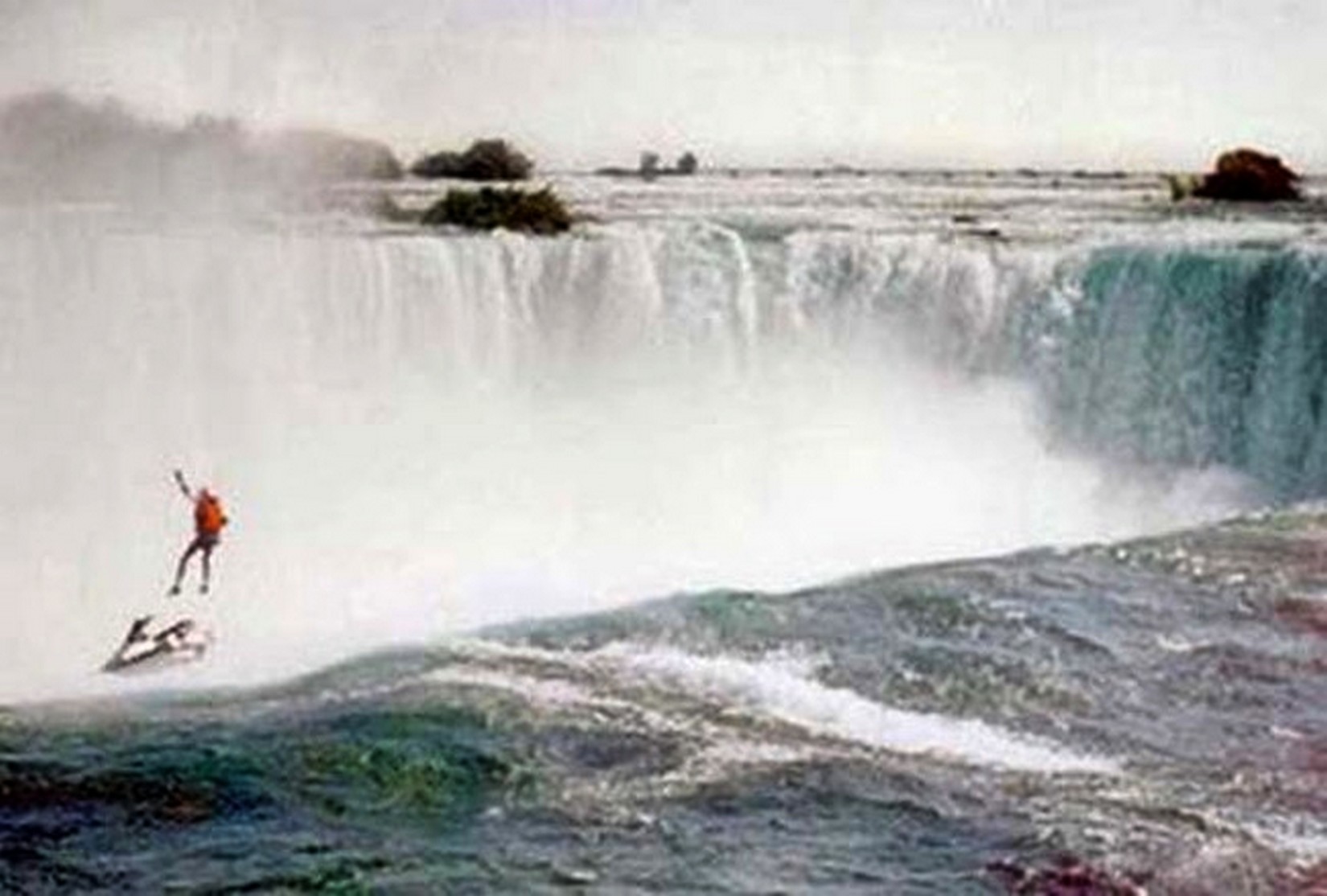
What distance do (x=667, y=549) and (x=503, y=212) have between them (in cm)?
2085

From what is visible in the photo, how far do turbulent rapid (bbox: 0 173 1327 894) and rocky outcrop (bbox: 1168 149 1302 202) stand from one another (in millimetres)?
16001

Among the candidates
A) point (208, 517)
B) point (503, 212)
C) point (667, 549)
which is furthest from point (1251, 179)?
point (208, 517)

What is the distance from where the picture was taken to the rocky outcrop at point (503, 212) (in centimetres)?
4629

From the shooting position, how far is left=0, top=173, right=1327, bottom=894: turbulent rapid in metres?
13.3

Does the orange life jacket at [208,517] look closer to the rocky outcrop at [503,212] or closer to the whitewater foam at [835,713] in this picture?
the whitewater foam at [835,713]

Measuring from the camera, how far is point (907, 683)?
16.6m

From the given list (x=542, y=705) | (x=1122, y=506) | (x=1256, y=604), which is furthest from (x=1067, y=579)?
(x=1122, y=506)

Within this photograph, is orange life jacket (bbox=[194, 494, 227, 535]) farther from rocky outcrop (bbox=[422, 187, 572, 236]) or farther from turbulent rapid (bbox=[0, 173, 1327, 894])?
rocky outcrop (bbox=[422, 187, 572, 236])

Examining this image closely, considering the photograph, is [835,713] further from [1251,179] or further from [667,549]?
[1251,179]

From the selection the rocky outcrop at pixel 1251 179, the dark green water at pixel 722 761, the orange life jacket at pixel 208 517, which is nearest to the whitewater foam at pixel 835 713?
the dark green water at pixel 722 761

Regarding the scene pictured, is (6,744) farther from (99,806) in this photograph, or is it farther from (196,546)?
(196,546)

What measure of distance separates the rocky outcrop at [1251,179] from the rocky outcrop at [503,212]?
71.8 ft

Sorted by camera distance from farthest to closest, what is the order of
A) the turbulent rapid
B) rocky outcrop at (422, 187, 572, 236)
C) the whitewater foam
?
rocky outcrop at (422, 187, 572, 236)
the whitewater foam
the turbulent rapid

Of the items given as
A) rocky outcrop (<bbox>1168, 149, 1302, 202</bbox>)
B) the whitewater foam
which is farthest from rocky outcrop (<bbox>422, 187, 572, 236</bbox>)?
the whitewater foam
